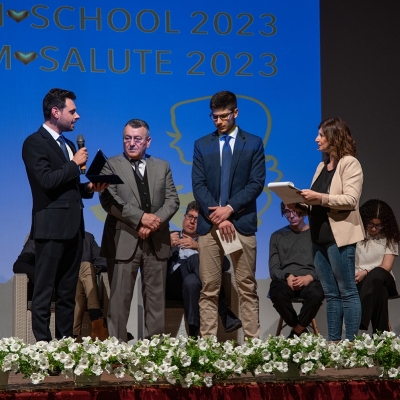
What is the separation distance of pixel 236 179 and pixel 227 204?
0.18 meters

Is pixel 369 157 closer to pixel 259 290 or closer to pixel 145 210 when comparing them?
pixel 259 290

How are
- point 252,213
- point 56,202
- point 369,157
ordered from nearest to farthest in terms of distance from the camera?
1. point 56,202
2. point 252,213
3. point 369,157

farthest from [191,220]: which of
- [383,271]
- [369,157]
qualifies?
[369,157]

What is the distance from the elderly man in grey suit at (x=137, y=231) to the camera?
4.67 m

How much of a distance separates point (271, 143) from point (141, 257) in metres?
1.96

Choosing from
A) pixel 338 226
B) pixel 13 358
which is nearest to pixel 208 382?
pixel 13 358

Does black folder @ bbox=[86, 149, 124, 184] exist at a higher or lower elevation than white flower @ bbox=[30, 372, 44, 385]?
higher

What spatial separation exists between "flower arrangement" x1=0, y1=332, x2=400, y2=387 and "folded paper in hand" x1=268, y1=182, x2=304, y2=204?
2.89 feet

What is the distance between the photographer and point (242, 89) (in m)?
6.21

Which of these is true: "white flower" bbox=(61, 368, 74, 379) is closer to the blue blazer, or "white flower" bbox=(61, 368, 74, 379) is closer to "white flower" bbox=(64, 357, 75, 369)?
"white flower" bbox=(64, 357, 75, 369)

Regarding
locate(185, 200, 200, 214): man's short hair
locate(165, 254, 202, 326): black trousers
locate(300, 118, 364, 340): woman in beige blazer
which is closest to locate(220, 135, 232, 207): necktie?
locate(300, 118, 364, 340): woman in beige blazer

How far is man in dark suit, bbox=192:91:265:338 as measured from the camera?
15.2 ft

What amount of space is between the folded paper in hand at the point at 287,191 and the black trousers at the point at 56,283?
3.56ft

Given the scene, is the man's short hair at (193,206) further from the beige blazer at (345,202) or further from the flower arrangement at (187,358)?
the flower arrangement at (187,358)
